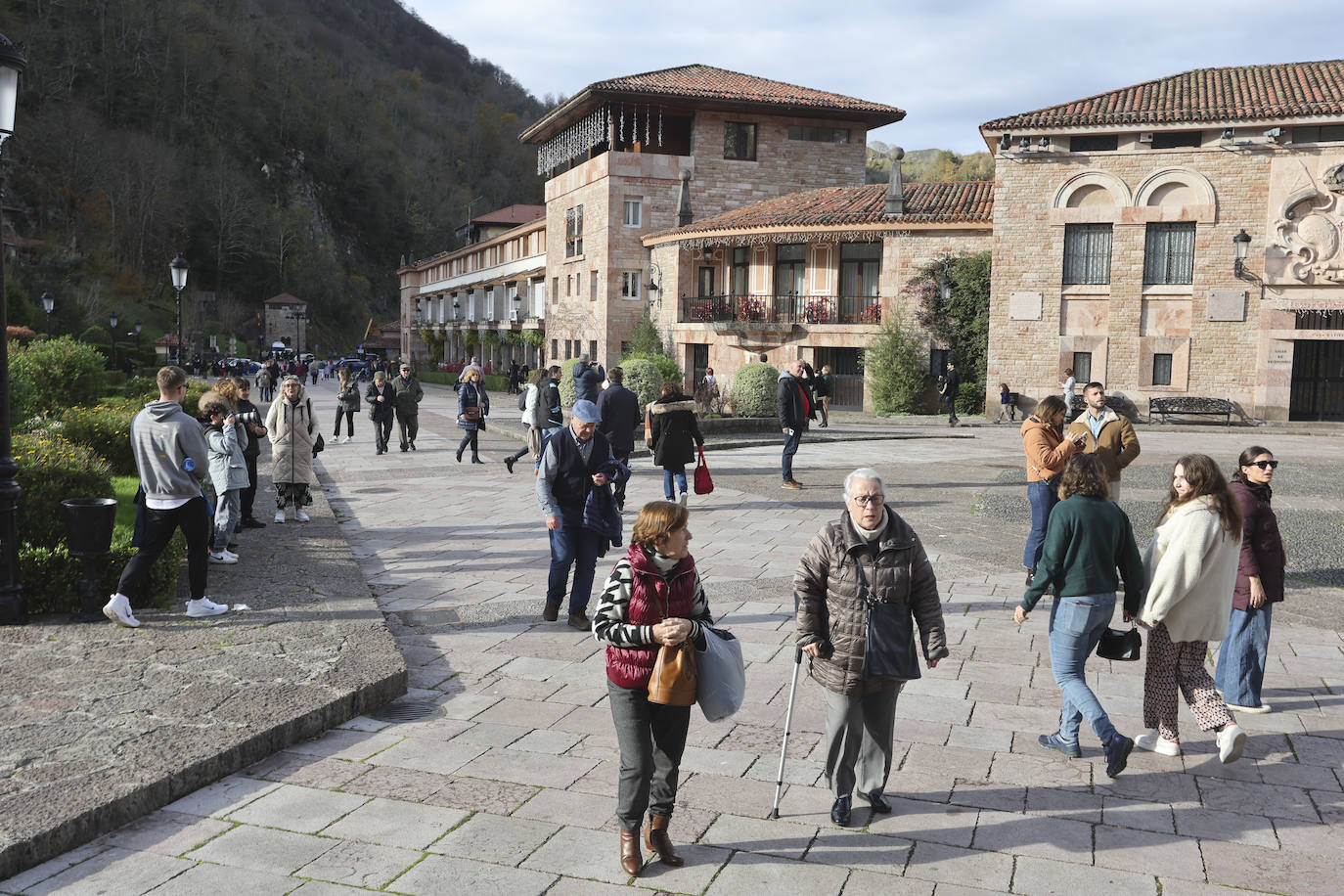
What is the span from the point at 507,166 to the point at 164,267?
52.7 meters

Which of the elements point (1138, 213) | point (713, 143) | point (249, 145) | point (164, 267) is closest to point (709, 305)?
point (713, 143)

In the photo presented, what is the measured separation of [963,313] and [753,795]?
92.1 feet

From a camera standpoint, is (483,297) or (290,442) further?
(483,297)

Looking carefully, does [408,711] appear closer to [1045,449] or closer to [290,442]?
[1045,449]

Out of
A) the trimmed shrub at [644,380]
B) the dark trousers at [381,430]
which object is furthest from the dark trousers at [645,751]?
the trimmed shrub at [644,380]

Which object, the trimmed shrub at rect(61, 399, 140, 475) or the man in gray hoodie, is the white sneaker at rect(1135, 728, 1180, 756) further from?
the trimmed shrub at rect(61, 399, 140, 475)

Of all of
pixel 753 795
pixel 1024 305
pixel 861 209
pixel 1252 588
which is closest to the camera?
pixel 753 795

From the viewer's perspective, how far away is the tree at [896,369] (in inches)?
1225

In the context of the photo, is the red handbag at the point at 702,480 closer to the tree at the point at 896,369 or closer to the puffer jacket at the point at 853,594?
the puffer jacket at the point at 853,594

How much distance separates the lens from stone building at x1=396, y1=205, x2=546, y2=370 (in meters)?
52.3

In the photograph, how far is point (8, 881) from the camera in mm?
3830

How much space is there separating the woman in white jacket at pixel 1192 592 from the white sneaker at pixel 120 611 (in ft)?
19.4

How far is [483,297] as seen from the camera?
203 feet

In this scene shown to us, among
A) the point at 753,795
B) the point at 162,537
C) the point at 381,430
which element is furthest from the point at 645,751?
the point at 381,430
